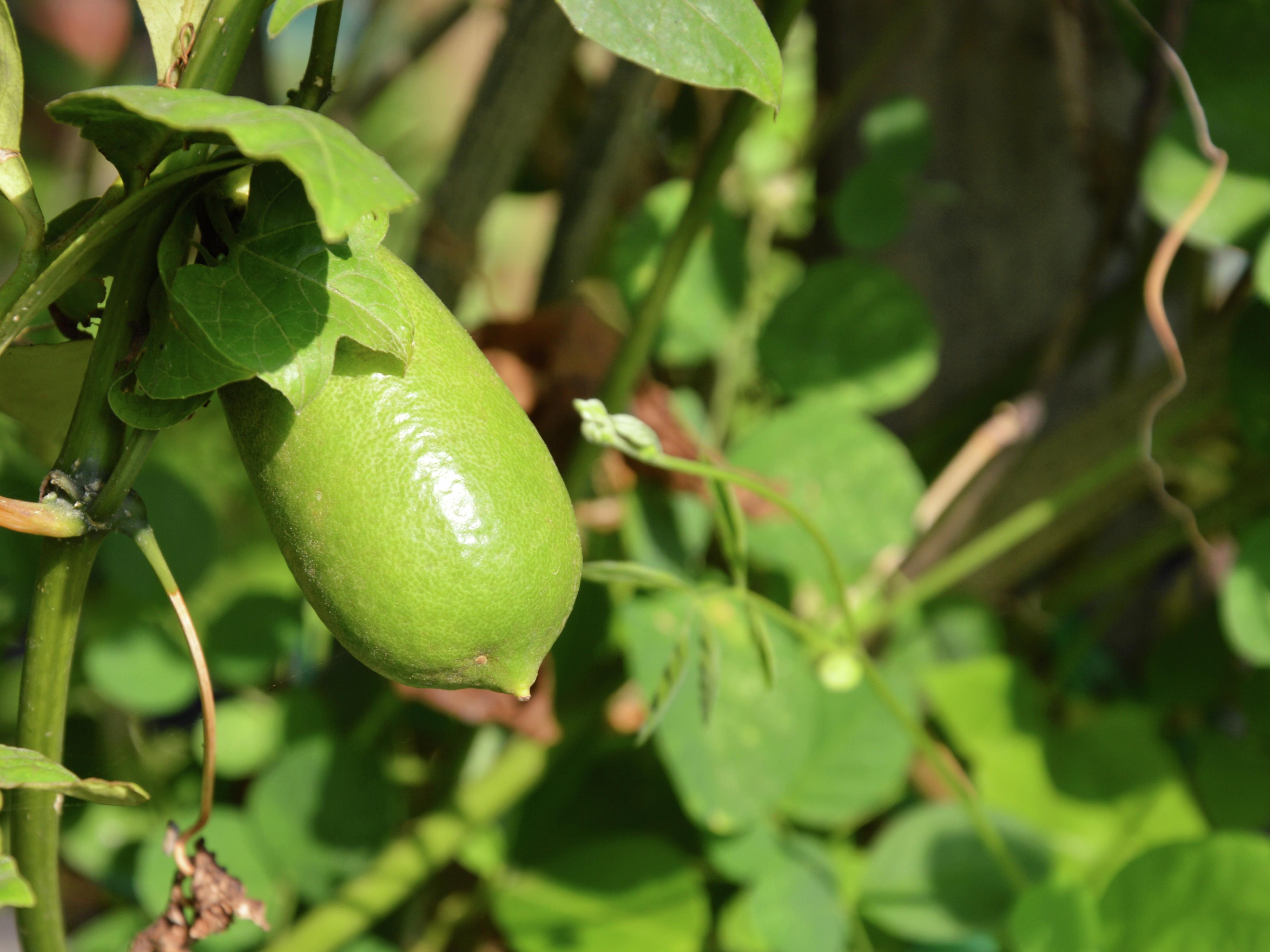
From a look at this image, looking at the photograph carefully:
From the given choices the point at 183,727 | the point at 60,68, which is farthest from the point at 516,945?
the point at 60,68

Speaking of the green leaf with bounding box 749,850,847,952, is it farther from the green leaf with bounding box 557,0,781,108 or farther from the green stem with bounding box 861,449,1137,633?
the green leaf with bounding box 557,0,781,108

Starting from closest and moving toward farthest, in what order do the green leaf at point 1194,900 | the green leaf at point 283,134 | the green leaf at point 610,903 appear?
1. the green leaf at point 283,134
2. the green leaf at point 1194,900
3. the green leaf at point 610,903

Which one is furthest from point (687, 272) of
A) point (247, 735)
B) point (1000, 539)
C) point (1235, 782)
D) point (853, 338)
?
point (1235, 782)

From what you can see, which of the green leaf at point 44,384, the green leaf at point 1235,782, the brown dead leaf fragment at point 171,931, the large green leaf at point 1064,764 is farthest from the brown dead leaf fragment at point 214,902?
the green leaf at point 1235,782

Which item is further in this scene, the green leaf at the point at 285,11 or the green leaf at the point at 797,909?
the green leaf at the point at 797,909

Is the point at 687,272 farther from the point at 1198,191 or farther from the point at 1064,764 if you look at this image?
the point at 1064,764

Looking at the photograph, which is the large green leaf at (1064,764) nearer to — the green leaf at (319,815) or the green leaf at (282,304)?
the green leaf at (319,815)
